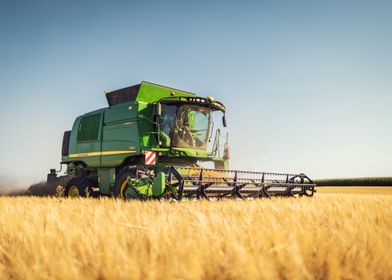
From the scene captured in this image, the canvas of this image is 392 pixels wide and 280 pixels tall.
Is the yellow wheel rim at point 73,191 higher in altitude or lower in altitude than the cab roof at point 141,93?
lower

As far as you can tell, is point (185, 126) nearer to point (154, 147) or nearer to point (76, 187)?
point (154, 147)

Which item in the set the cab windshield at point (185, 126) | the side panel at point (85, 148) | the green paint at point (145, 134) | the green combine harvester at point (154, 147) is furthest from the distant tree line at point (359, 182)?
the side panel at point (85, 148)

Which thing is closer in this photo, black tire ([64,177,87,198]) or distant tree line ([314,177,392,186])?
black tire ([64,177,87,198])

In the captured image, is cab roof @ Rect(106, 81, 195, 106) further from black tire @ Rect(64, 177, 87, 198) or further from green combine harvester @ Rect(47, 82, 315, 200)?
black tire @ Rect(64, 177, 87, 198)

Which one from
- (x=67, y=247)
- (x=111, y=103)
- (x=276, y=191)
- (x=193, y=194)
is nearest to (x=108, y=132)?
(x=111, y=103)

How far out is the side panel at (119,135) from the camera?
725cm

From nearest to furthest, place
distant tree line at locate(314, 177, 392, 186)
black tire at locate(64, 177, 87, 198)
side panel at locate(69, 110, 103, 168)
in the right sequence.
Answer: black tire at locate(64, 177, 87, 198)
side panel at locate(69, 110, 103, 168)
distant tree line at locate(314, 177, 392, 186)

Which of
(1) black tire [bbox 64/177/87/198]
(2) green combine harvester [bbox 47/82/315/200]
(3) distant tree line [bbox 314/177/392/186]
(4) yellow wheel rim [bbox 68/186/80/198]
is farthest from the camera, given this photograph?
(3) distant tree line [bbox 314/177/392/186]

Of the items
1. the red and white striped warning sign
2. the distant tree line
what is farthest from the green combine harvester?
the distant tree line

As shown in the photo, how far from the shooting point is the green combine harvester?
261 inches

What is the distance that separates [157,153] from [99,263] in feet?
19.1

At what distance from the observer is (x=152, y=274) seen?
3.17 ft

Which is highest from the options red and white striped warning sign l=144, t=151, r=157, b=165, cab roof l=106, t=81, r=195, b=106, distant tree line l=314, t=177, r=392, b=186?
cab roof l=106, t=81, r=195, b=106

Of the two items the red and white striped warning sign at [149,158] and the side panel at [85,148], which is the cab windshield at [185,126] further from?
the side panel at [85,148]
